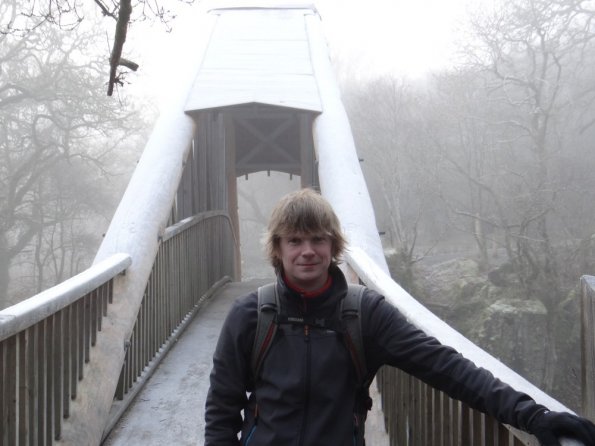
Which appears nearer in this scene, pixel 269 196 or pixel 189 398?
pixel 189 398

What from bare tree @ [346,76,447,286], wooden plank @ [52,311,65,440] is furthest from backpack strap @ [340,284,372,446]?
bare tree @ [346,76,447,286]

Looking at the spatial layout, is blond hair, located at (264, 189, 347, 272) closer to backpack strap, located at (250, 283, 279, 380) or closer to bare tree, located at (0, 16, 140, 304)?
backpack strap, located at (250, 283, 279, 380)

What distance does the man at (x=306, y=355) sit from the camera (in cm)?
181

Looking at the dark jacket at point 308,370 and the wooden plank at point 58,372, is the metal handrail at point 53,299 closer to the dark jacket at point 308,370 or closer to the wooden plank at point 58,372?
the wooden plank at point 58,372

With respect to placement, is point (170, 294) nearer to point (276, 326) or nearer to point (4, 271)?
point (276, 326)

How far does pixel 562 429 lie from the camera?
135cm

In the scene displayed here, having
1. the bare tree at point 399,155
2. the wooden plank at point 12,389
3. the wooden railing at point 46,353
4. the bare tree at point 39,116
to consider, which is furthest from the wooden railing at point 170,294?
the bare tree at point 399,155

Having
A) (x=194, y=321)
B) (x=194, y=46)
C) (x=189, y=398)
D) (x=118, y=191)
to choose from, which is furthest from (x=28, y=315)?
(x=118, y=191)

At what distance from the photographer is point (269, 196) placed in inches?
1526

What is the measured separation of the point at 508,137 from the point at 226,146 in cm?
1574

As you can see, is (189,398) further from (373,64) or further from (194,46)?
(373,64)

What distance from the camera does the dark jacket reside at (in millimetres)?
1802

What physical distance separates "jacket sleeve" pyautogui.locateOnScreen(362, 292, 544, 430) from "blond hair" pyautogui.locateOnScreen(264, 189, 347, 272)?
21 centimetres

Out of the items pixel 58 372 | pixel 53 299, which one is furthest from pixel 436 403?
pixel 58 372
